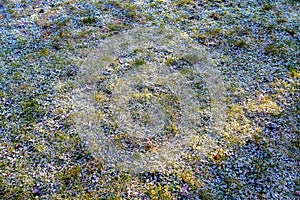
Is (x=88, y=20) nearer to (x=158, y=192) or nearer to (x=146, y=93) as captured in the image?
(x=146, y=93)

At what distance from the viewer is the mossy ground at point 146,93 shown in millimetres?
5949

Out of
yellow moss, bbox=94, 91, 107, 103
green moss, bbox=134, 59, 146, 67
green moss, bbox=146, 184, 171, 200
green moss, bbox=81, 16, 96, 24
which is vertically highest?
green moss, bbox=81, 16, 96, 24

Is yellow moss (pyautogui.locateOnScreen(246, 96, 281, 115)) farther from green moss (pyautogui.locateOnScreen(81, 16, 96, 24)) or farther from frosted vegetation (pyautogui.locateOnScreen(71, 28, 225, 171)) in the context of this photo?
green moss (pyautogui.locateOnScreen(81, 16, 96, 24))

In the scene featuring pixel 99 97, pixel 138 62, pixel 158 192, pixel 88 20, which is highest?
pixel 88 20

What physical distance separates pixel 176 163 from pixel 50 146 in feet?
7.71

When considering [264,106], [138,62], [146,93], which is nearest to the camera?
[264,106]

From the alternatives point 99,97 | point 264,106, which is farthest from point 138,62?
point 264,106

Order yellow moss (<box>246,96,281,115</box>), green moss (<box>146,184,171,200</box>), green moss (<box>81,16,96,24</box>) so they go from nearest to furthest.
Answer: green moss (<box>146,184,171,200</box>)
yellow moss (<box>246,96,281,115</box>)
green moss (<box>81,16,96,24</box>)

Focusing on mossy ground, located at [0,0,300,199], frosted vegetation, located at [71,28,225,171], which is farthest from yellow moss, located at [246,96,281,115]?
frosted vegetation, located at [71,28,225,171]

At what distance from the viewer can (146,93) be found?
301 inches

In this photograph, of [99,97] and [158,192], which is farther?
[99,97]

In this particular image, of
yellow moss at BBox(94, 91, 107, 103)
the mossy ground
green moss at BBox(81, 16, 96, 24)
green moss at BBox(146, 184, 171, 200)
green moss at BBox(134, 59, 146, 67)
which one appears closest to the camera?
green moss at BBox(146, 184, 171, 200)

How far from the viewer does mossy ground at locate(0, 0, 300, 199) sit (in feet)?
19.5

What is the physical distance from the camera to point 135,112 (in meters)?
7.21
